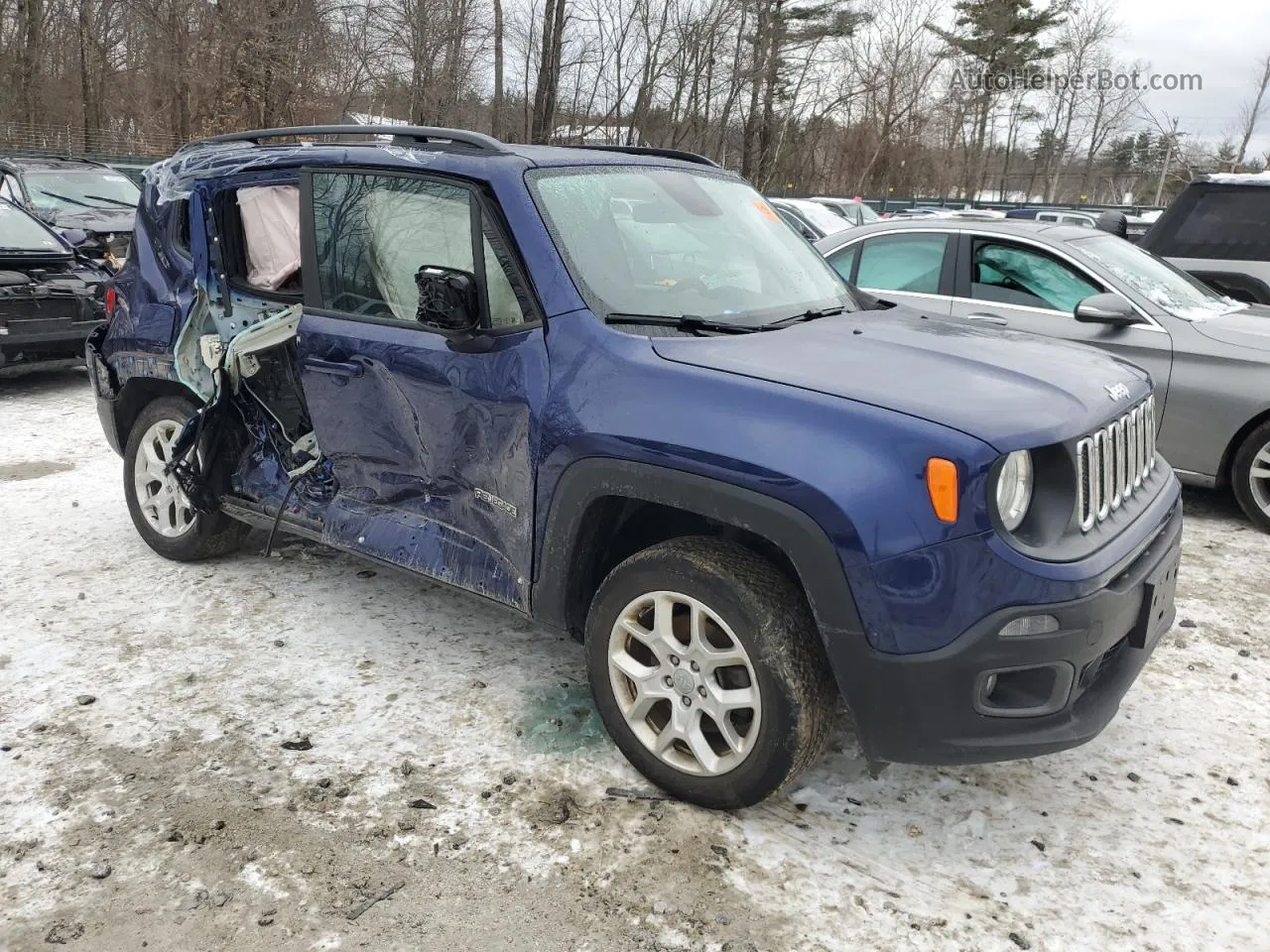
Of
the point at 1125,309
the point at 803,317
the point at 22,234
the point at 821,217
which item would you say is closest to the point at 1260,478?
the point at 1125,309

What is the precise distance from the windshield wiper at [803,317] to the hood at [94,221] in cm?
1087

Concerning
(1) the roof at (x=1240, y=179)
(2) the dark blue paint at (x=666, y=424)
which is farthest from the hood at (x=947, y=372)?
(1) the roof at (x=1240, y=179)

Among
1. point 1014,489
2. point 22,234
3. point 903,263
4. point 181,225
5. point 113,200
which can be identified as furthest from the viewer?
point 113,200

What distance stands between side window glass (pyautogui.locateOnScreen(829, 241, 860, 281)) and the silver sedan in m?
0.03

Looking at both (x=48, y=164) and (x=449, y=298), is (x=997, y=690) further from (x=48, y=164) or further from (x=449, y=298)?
(x=48, y=164)

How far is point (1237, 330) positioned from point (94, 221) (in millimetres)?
12194

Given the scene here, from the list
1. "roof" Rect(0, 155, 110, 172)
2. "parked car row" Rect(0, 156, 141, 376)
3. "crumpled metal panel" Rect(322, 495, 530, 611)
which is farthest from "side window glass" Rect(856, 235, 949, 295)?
"roof" Rect(0, 155, 110, 172)

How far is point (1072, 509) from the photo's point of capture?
2.60 metres

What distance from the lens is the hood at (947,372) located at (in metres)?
2.56

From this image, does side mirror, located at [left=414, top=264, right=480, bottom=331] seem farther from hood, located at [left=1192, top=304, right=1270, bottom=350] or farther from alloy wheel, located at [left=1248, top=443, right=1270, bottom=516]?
alloy wheel, located at [left=1248, top=443, right=1270, bottom=516]

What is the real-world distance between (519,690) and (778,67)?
3381 centimetres

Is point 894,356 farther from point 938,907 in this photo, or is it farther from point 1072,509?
point 938,907

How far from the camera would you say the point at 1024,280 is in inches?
241

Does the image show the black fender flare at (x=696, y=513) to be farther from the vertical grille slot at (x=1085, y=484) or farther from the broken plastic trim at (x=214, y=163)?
the broken plastic trim at (x=214, y=163)
